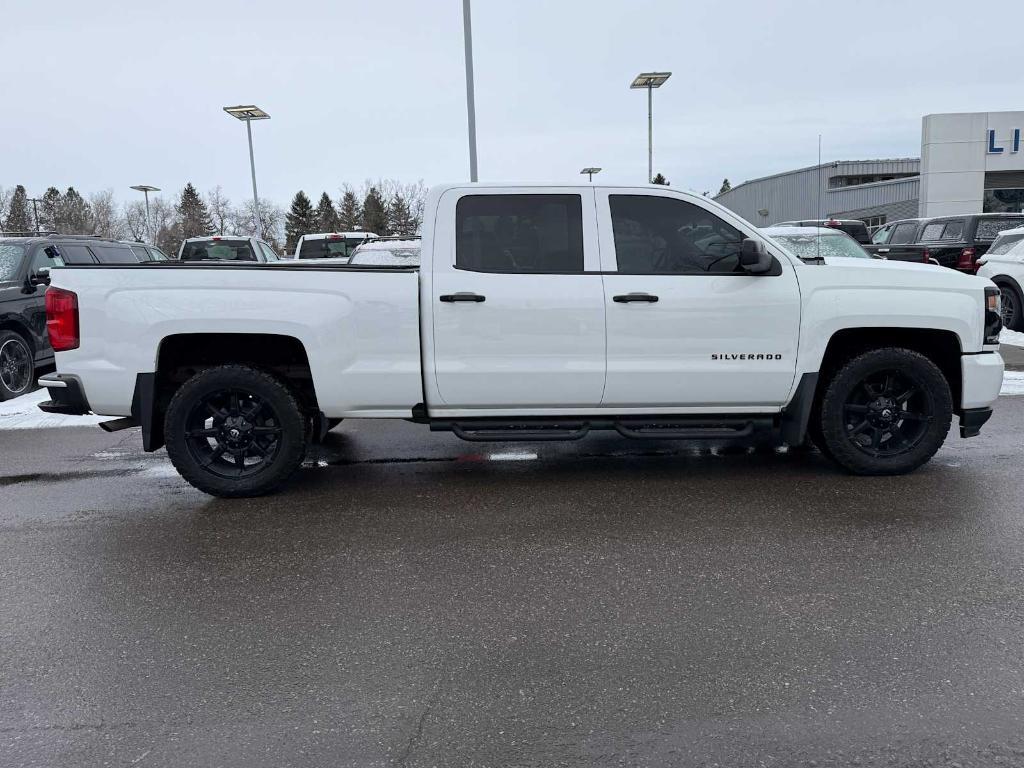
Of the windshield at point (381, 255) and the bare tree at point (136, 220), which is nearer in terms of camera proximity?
the windshield at point (381, 255)

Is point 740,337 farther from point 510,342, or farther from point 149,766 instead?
point 149,766

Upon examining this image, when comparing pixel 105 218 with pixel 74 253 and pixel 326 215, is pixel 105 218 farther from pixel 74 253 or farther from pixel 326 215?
pixel 74 253

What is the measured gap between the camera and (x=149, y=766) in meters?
2.64

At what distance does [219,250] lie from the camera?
55.1 feet

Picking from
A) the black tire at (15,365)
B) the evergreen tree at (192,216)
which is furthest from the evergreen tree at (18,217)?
the black tire at (15,365)

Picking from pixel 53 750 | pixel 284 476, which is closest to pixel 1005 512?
pixel 284 476

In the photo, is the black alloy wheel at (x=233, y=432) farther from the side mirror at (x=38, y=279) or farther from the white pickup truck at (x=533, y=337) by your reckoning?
the side mirror at (x=38, y=279)

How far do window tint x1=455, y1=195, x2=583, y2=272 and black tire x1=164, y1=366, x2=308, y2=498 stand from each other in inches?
59.5

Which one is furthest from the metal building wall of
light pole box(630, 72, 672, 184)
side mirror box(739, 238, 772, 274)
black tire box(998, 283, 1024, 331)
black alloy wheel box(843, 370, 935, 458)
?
side mirror box(739, 238, 772, 274)

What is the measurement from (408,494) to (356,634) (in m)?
2.07

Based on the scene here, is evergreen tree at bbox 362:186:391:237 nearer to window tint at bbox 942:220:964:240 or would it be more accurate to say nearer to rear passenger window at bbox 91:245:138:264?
window tint at bbox 942:220:964:240

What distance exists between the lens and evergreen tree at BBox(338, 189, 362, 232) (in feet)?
243

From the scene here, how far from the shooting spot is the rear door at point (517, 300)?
5.27m

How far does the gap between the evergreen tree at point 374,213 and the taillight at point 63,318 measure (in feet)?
200
